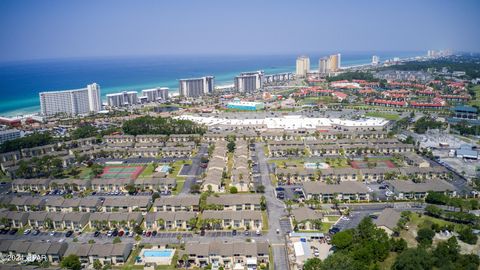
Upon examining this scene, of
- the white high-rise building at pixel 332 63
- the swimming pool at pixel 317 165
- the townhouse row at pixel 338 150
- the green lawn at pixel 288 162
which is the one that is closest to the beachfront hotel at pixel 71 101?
the townhouse row at pixel 338 150

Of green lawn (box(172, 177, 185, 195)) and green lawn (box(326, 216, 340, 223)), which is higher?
green lawn (box(172, 177, 185, 195))

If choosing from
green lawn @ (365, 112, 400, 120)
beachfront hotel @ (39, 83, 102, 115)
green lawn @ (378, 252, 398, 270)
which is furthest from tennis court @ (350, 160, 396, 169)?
beachfront hotel @ (39, 83, 102, 115)

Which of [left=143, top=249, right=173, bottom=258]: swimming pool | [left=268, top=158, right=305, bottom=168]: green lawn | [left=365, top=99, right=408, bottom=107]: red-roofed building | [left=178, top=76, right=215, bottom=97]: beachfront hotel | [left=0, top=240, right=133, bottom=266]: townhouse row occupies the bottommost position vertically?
[left=143, top=249, right=173, bottom=258]: swimming pool

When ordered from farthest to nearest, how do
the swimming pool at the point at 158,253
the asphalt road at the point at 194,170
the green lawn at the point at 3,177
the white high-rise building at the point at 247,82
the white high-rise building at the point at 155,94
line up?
1. the white high-rise building at the point at 247,82
2. the white high-rise building at the point at 155,94
3. the green lawn at the point at 3,177
4. the asphalt road at the point at 194,170
5. the swimming pool at the point at 158,253

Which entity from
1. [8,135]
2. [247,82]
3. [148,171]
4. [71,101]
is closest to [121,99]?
[71,101]

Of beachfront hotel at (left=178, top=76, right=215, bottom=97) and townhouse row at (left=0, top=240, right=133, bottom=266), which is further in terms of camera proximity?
beachfront hotel at (left=178, top=76, right=215, bottom=97)

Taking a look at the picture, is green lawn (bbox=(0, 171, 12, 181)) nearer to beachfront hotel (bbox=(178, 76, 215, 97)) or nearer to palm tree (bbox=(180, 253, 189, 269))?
palm tree (bbox=(180, 253, 189, 269))

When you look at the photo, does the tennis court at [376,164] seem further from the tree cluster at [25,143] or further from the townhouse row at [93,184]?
the tree cluster at [25,143]
